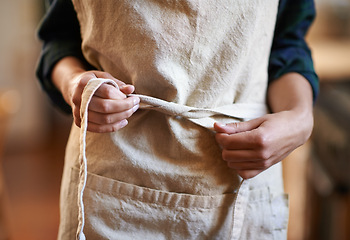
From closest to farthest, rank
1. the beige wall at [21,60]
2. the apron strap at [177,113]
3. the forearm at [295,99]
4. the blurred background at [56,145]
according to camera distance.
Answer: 1. the apron strap at [177,113]
2. the forearm at [295,99]
3. the blurred background at [56,145]
4. the beige wall at [21,60]

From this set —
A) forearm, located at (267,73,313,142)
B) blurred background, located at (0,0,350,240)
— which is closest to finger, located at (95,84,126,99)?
forearm, located at (267,73,313,142)

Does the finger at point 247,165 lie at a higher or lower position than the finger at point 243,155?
lower

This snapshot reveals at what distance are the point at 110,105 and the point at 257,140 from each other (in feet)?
0.62

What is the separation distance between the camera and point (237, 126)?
51 centimetres

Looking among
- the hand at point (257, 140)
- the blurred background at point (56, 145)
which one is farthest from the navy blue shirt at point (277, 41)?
the blurred background at point (56, 145)

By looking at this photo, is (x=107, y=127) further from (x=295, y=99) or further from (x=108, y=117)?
(x=295, y=99)

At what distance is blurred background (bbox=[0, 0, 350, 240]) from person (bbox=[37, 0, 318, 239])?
2.37 feet

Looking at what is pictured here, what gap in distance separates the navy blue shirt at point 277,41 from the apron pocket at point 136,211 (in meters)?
0.20

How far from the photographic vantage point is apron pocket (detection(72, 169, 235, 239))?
51 cm

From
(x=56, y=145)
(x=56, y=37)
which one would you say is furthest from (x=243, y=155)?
(x=56, y=145)

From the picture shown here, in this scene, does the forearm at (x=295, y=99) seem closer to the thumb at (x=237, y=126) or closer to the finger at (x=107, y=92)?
the thumb at (x=237, y=126)

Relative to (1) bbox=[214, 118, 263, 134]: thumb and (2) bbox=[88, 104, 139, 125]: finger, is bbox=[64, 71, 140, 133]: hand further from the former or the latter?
(1) bbox=[214, 118, 263, 134]: thumb

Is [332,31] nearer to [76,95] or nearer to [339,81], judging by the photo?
[339,81]

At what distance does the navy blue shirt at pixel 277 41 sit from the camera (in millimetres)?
601
